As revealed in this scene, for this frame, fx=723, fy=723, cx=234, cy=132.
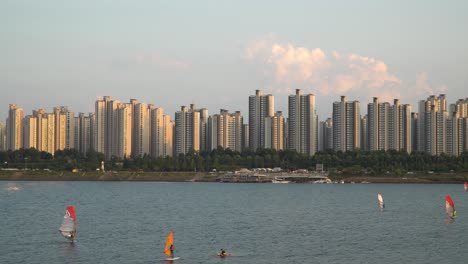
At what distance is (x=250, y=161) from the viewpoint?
175875mm

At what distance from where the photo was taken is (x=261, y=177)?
531 feet

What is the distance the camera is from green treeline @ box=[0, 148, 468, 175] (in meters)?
158

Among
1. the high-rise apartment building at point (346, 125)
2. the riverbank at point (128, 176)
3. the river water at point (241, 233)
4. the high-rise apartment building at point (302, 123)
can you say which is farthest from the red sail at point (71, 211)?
the high-rise apartment building at point (346, 125)

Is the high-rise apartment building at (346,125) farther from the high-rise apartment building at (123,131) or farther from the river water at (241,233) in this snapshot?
the river water at (241,233)

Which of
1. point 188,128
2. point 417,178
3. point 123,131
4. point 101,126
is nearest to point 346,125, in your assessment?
point 417,178

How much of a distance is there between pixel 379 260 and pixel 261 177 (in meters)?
119

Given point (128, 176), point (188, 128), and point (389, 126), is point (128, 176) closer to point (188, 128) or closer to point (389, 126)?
point (188, 128)

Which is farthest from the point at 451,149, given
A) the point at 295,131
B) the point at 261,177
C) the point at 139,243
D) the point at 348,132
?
the point at 139,243

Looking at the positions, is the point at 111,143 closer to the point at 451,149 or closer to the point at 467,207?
the point at 451,149

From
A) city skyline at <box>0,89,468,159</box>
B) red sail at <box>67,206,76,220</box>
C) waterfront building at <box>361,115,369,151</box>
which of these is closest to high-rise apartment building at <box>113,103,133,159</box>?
city skyline at <box>0,89,468,159</box>

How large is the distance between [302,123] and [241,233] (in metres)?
128

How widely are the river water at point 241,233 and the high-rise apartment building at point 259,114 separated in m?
103

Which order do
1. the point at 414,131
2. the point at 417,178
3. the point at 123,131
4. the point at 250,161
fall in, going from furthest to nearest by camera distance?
1. the point at 123,131
2. the point at 414,131
3. the point at 250,161
4. the point at 417,178

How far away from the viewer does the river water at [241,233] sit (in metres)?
44.2
